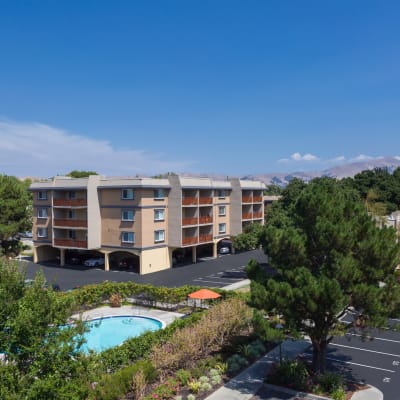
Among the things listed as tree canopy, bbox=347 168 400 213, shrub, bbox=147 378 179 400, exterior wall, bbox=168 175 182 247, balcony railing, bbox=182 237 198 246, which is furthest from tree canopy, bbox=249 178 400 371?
tree canopy, bbox=347 168 400 213

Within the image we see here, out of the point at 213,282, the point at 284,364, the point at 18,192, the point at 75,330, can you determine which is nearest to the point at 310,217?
the point at 284,364

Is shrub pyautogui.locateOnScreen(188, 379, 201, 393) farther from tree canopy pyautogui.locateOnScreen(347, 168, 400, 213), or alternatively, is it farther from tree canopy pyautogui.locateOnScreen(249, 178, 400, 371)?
tree canopy pyautogui.locateOnScreen(347, 168, 400, 213)

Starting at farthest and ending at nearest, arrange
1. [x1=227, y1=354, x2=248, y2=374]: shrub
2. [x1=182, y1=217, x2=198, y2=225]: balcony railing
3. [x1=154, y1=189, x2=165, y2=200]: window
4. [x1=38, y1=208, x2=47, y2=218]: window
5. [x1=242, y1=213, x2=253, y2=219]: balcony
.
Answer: [x1=242, y1=213, x2=253, y2=219]: balcony
[x1=38, y1=208, x2=47, y2=218]: window
[x1=182, y1=217, x2=198, y2=225]: balcony railing
[x1=154, y1=189, x2=165, y2=200]: window
[x1=227, y1=354, x2=248, y2=374]: shrub

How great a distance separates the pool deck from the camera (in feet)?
93.4

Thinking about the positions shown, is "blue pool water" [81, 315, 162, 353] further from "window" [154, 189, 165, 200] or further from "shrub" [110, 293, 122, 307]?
"window" [154, 189, 165, 200]

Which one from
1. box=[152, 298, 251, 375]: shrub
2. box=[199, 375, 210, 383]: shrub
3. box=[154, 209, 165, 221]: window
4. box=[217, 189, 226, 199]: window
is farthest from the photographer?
box=[217, 189, 226, 199]: window

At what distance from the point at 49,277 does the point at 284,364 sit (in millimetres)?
31455

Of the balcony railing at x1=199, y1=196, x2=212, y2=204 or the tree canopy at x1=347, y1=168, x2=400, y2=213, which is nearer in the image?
the balcony railing at x1=199, y1=196, x2=212, y2=204

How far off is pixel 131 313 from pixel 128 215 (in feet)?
51.7

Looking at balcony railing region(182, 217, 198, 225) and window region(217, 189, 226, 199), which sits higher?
window region(217, 189, 226, 199)

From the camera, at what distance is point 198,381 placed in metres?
17.4

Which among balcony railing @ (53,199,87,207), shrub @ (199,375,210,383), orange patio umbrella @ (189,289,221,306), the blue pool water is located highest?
balcony railing @ (53,199,87,207)

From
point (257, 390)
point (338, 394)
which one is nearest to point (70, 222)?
point (257, 390)

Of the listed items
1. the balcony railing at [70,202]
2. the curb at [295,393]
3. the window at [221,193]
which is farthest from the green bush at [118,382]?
the window at [221,193]
